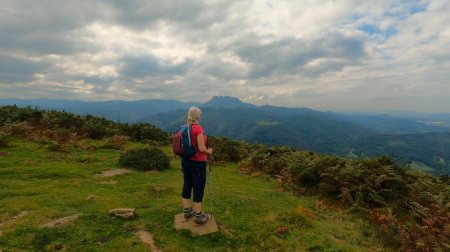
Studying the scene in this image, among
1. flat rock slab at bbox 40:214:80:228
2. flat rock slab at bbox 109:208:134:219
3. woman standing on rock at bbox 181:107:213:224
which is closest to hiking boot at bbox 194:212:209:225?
woman standing on rock at bbox 181:107:213:224

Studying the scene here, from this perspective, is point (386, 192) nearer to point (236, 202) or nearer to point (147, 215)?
point (236, 202)

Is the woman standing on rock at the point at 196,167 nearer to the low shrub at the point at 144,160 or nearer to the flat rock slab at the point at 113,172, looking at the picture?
the flat rock slab at the point at 113,172

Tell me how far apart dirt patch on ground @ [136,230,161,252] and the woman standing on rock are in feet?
4.13

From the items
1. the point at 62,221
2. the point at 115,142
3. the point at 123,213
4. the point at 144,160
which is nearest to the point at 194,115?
the point at 123,213

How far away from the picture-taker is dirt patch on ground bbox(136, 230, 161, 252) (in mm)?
7849

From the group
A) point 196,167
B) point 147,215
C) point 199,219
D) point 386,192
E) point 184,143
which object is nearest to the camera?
point 184,143

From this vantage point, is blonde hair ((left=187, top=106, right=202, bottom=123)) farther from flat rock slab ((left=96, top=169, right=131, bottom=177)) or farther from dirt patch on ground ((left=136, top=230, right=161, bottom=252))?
flat rock slab ((left=96, top=169, right=131, bottom=177))

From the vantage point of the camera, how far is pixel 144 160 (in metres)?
17.9

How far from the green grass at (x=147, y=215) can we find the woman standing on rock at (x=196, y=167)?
71 centimetres

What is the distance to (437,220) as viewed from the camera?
10273 millimetres

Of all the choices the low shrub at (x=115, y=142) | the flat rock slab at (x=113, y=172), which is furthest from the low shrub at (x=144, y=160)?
the low shrub at (x=115, y=142)

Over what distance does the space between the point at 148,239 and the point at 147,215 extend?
5.69 ft

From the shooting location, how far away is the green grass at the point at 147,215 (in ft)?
26.9

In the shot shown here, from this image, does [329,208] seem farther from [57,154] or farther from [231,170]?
[57,154]
